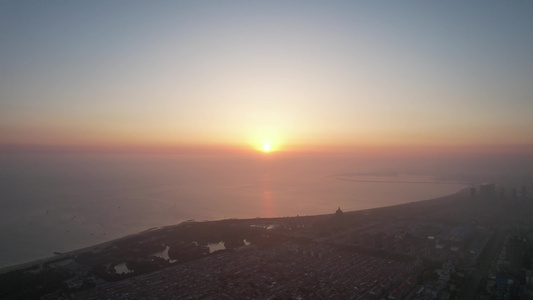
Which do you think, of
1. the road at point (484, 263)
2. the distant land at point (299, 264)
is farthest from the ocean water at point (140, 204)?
the road at point (484, 263)

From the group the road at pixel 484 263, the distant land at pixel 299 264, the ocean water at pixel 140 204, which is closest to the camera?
the road at pixel 484 263

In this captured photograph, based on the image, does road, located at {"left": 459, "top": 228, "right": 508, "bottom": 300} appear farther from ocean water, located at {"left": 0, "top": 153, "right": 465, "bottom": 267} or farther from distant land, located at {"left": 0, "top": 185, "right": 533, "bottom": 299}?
ocean water, located at {"left": 0, "top": 153, "right": 465, "bottom": 267}

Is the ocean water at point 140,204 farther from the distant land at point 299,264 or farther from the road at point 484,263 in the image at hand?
the road at point 484,263

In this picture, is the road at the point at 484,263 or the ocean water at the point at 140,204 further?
the ocean water at the point at 140,204

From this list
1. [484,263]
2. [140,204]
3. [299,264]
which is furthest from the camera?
[140,204]

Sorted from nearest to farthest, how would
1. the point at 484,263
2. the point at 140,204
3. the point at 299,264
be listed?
the point at 299,264 < the point at 484,263 < the point at 140,204

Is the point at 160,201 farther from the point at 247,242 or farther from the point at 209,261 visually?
the point at 209,261

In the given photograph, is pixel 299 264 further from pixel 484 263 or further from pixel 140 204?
pixel 140 204

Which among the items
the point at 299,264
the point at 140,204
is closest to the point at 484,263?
the point at 299,264

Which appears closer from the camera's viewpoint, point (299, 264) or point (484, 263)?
point (299, 264)

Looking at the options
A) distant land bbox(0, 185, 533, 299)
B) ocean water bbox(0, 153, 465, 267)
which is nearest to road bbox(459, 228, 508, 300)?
distant land bbox(0, 185, 533, 299)
